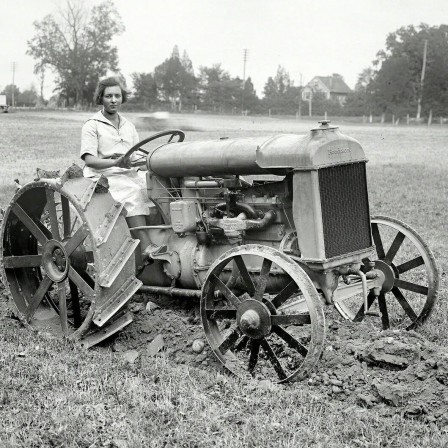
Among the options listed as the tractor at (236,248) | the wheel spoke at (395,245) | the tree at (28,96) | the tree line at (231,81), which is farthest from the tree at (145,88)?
the wheel spoke at (395,245)

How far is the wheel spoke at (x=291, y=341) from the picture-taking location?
4.05m

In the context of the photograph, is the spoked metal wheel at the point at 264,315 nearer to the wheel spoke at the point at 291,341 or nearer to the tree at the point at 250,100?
the wheel spoke at the point at 291,341

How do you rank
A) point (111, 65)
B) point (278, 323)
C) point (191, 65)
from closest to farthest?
point (278, 323) < point (111, 65) < point (191, 65)

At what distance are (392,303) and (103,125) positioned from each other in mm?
2937

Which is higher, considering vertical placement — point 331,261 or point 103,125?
point 103,125

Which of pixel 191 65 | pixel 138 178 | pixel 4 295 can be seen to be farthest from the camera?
pixel 191 65

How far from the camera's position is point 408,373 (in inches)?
155

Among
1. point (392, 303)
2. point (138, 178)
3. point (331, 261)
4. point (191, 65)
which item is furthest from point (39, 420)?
point (191, 65)

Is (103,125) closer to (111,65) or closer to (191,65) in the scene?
(111,65)

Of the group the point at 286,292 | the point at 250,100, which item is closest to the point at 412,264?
the point at 286,292

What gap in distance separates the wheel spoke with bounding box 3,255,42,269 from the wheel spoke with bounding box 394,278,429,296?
2839 millimetres

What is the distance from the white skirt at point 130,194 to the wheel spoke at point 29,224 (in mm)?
642

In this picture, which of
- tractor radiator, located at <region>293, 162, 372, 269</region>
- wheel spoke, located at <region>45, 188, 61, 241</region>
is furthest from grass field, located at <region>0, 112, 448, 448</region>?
tractor radiator, located at <region>293, 162, 372, 269</region>

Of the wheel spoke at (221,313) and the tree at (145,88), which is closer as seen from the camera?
the wheel spoke at (221,313)
